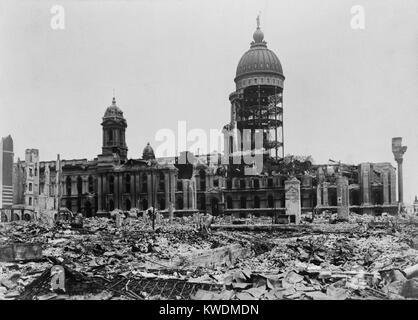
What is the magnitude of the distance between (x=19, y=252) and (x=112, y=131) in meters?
43.7

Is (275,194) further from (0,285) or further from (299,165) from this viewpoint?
(0,285)

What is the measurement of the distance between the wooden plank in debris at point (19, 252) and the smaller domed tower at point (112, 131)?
4255 centimetres

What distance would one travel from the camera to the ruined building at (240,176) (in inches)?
1877

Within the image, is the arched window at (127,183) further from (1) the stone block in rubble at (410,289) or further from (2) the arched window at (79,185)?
(1) the stone block in rubble at (410,289)

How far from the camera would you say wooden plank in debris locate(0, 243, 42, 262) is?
15.0m

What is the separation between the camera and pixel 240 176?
50.8 meters

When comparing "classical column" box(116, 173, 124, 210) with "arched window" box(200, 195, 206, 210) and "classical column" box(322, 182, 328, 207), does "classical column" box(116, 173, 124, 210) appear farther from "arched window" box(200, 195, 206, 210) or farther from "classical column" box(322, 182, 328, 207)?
"classical column" box(322, 182, 328, 207)

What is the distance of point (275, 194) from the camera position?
49531mm

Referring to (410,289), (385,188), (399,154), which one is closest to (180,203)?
(385,188)

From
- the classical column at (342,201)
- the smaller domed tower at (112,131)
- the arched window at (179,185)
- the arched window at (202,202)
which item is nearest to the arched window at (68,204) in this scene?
the smaller domed tower at (112,131)

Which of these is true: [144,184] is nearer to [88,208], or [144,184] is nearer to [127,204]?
[127,204]

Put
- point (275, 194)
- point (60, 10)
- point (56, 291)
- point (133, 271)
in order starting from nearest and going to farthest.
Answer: point (56, 291)
point (133, 271)
point (60, 10)
point (275, 194)
